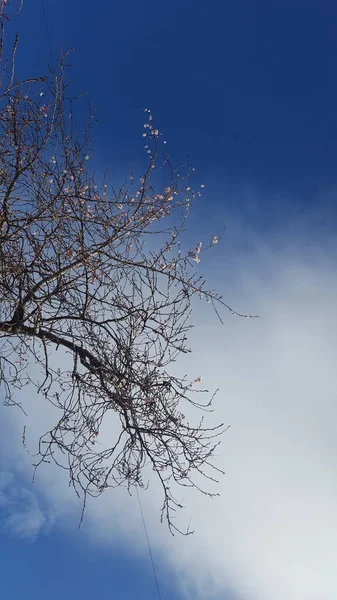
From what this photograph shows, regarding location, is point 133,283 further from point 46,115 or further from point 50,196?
point 46,115

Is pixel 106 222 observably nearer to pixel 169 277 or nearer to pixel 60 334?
pixel 169 277

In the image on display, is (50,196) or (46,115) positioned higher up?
(46,115)

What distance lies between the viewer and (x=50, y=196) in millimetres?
4770

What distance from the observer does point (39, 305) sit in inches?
188

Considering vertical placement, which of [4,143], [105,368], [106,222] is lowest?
[105,368]

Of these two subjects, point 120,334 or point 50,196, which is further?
point 120,334

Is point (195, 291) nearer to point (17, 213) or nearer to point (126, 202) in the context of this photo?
point (126, 202)

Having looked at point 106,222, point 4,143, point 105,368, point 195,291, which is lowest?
point 105,368

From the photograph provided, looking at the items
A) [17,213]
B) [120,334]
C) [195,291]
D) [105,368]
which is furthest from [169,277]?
[17,213]

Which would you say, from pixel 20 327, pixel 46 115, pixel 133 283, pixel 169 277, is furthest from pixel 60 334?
pixel 46 115

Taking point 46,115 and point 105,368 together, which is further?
point 105,368

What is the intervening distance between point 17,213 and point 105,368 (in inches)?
68.2

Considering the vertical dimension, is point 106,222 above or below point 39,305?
above

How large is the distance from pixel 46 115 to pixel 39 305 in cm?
171
